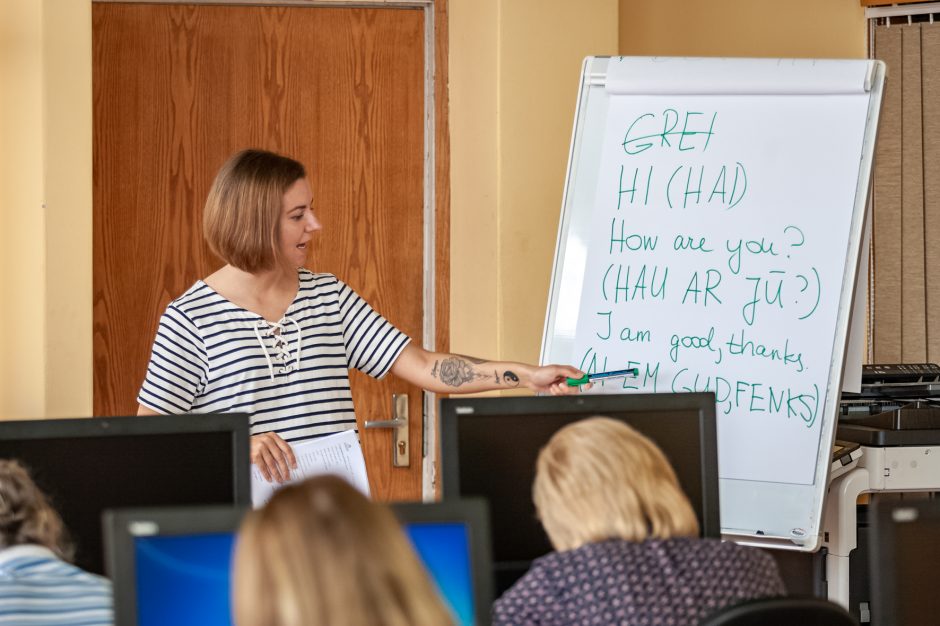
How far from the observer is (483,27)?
336cm

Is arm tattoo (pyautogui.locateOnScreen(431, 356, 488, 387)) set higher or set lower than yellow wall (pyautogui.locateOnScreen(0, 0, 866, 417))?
lower

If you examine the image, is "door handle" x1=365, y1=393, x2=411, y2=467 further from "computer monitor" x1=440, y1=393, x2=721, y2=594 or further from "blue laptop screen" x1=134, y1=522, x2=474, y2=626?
"blue laptop screen" x1=134, y1=522, x2=474, y2=626

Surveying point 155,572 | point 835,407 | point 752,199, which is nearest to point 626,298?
point 752,199

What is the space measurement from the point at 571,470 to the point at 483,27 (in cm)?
211

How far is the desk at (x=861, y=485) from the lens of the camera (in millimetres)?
2812

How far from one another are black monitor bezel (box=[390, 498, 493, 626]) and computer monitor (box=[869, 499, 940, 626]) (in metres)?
0.54

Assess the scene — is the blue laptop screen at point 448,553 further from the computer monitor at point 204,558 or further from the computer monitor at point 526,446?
the computer monitor at point 526,446

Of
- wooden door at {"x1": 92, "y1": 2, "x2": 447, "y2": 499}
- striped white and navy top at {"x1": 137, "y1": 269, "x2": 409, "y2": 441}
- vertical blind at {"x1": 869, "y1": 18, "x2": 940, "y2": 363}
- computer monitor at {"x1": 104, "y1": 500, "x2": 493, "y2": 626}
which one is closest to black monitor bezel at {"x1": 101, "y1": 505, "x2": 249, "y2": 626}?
computer monitor at {"x1": 104, "y1": 500, "x2": 493, "y2": 626}

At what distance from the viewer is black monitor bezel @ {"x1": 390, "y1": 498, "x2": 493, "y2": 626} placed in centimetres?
128

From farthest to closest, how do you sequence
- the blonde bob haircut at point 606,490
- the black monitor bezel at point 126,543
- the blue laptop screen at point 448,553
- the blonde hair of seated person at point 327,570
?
the blonde bob haircut at point 606,490, the blue laptop screen at point 448,553, the black monitor bezel at point 126,543, the blonde hair of seated person at point 327,570

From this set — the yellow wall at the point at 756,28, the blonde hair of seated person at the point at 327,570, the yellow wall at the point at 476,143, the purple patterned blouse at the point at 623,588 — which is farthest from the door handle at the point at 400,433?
the blonde hair of seated person at the point at 327,570

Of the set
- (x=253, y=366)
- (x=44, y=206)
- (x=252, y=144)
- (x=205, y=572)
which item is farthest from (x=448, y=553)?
(x=252, y=144)

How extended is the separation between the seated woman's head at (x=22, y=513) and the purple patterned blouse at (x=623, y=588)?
61cm

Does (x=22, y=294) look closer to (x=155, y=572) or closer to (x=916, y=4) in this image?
(x=155, y=572)
